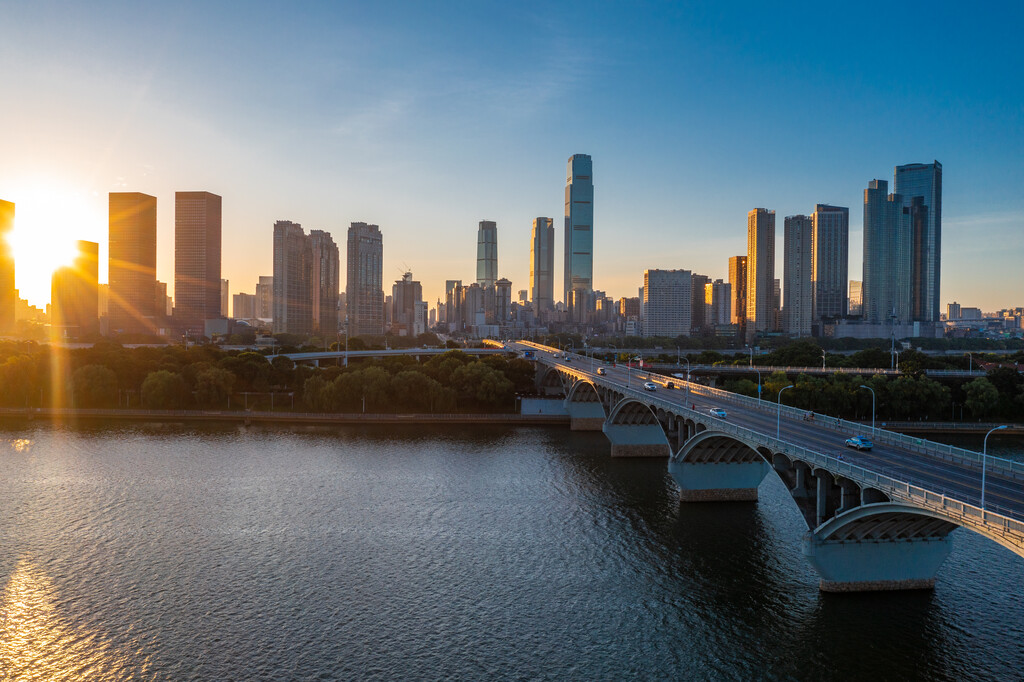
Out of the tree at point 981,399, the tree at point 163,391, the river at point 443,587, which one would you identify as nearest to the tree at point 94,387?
the tree at point 163,391

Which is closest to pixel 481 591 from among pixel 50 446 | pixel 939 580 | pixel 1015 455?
pixel 939 580

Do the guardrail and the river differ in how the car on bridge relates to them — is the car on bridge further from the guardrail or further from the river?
the river

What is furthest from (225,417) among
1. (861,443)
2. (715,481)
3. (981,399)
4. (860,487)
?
(981,399)

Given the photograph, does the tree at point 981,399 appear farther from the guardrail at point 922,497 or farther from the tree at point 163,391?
the tree at point 163,391

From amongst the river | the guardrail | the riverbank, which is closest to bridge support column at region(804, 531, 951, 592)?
the river

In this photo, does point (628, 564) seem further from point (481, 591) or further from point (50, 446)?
point (50, 446)

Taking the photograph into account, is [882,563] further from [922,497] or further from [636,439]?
[636,439]
